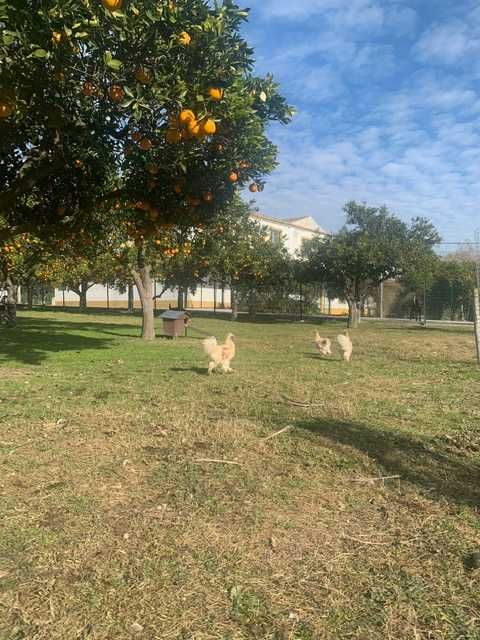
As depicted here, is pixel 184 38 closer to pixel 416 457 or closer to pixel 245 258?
pixel 416 457

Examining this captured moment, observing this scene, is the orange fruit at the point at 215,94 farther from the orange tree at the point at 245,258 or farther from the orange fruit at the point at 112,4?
the orange tree at the point at 245,258

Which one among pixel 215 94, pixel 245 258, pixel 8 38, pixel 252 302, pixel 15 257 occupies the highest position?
pixel 245 258

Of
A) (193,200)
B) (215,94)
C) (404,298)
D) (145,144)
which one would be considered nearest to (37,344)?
(193,200)

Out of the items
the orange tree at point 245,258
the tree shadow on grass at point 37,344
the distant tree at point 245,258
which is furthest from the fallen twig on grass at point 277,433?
the distant tree at point 245,258

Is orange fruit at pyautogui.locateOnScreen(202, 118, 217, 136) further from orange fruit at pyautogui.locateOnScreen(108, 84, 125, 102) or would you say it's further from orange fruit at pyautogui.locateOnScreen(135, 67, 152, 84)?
orange fruit at pyautogui.locateOnScreen(108, 84, 125, 102)

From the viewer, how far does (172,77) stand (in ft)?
15.1

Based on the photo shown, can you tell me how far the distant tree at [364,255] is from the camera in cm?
2448

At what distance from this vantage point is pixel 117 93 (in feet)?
15.5

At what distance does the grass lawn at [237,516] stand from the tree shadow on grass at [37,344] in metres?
5.00

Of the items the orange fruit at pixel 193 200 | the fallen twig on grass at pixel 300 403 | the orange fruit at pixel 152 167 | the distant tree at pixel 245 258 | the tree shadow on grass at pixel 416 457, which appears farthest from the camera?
the distant tree at pixel 245 258

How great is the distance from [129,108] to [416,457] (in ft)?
14.7

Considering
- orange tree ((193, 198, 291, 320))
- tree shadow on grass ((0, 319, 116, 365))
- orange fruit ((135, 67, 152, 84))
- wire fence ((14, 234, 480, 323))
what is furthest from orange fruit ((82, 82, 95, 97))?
wire fence ((14, 234, 480, 323))

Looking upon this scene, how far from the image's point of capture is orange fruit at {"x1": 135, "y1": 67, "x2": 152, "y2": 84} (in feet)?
14.6

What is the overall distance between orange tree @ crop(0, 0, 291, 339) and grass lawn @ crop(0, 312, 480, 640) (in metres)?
2.91
